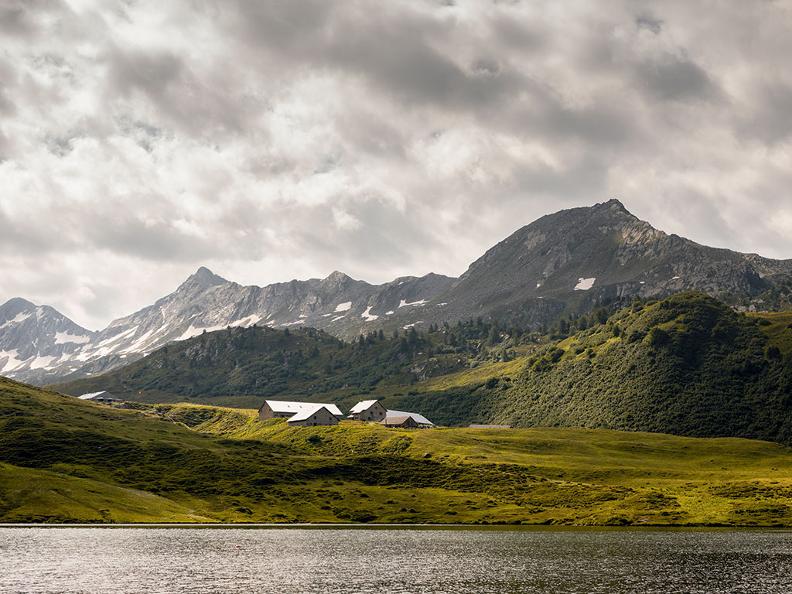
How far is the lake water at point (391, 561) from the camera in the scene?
232ft

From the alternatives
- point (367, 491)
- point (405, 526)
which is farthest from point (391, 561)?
point (367, 491)

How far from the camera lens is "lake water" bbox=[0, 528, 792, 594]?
232ft

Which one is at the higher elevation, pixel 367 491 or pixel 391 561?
pixel 391 561

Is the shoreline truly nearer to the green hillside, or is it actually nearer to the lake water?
the green hillside

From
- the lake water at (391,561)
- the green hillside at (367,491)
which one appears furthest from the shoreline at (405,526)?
the lake water at (391,561)

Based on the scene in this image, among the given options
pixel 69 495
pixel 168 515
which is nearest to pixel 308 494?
pixel 168 515

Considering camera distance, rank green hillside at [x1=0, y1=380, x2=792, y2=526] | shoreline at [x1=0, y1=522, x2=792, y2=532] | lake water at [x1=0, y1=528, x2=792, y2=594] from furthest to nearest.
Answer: green hillside at [x1=0, y1=380, x2=792, y2=526] → shoreline at [x1=0, y1=522, x2=792, y2=532] → lake water at [x1=0, y1=528, x2=792, y2=594]

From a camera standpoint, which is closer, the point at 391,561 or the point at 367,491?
the point at 391,561

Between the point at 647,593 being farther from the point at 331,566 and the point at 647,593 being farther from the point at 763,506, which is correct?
the point at 763,506

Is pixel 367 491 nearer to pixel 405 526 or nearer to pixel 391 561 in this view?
pixel 405 526

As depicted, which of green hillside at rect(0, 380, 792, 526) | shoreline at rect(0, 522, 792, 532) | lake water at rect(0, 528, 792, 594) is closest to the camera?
lake water at rect(0, 528, 792, 594)

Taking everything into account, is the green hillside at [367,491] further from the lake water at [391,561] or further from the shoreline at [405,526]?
the lake water at [391,561]

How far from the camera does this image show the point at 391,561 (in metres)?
89.8

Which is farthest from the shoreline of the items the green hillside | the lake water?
the lake water
